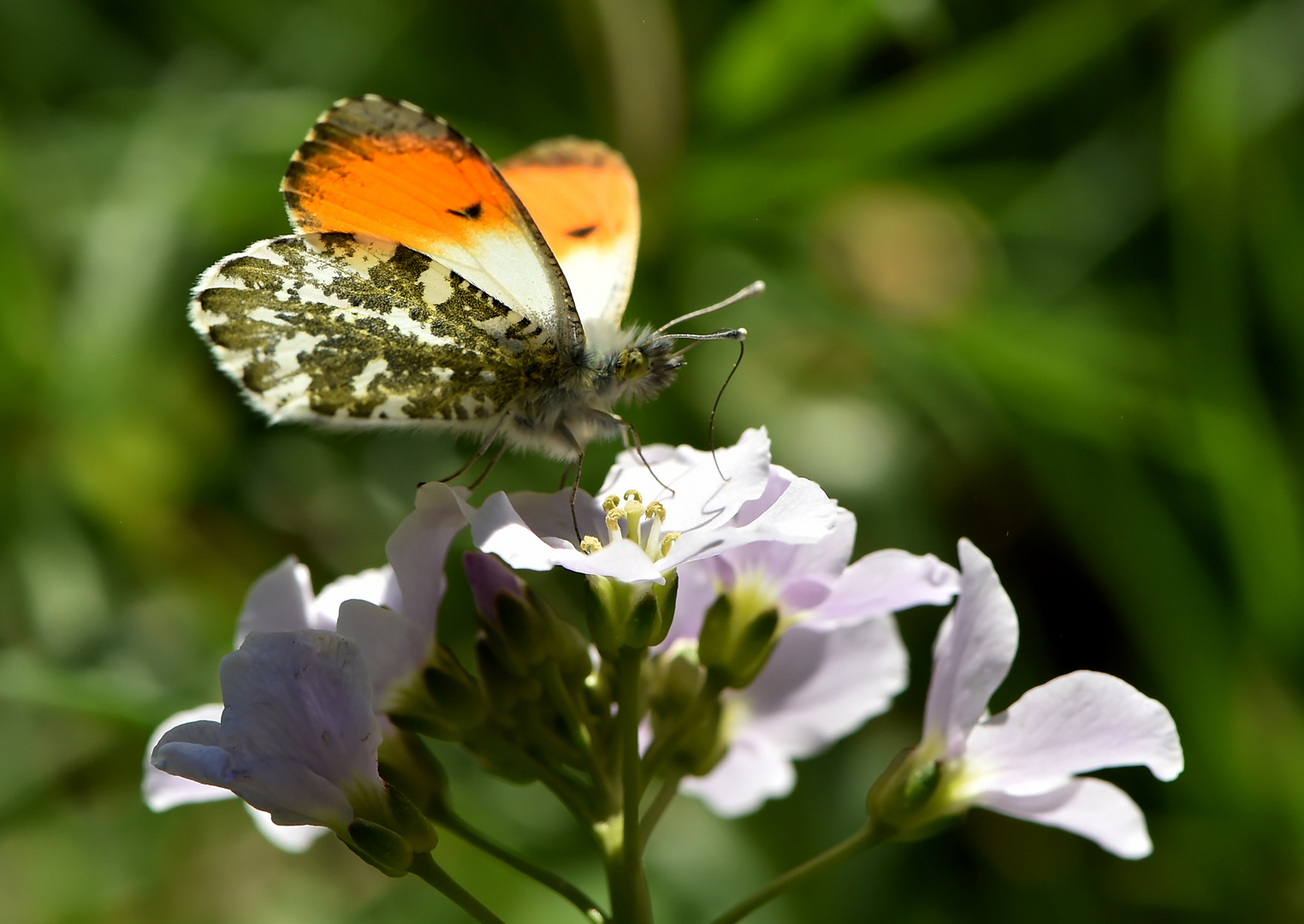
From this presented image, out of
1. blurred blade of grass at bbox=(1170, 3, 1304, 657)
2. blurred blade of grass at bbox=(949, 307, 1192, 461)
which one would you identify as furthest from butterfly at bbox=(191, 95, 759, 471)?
blurred blade of grass at bbox=(1170, 3, 1304, 657)

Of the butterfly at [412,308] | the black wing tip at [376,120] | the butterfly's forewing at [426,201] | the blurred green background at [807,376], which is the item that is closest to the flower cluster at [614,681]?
the butterfly at [412,308]

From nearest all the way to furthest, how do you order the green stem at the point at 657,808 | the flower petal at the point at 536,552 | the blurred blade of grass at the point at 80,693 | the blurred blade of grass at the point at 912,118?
the flower petal at the point at 536,552
the green stem at the point at 657,808
the blurred blade of grass at the point at 80,693
the blurred blade of grass at the point at 912,118

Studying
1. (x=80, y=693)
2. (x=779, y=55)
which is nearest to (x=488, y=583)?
(x=80, y=693)

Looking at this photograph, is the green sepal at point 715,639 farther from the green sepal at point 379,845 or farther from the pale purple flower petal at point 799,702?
the green sepal at point 379,845

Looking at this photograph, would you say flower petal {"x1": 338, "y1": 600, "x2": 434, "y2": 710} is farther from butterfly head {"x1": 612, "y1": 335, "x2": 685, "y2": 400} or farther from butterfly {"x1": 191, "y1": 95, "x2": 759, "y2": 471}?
butterfly head {"x1": 612, "y1": 335, "x2": 685, "y2": 400}

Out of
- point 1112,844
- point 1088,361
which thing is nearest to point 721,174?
point 1088,361

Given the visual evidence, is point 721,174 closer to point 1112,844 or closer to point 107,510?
point 107,510
